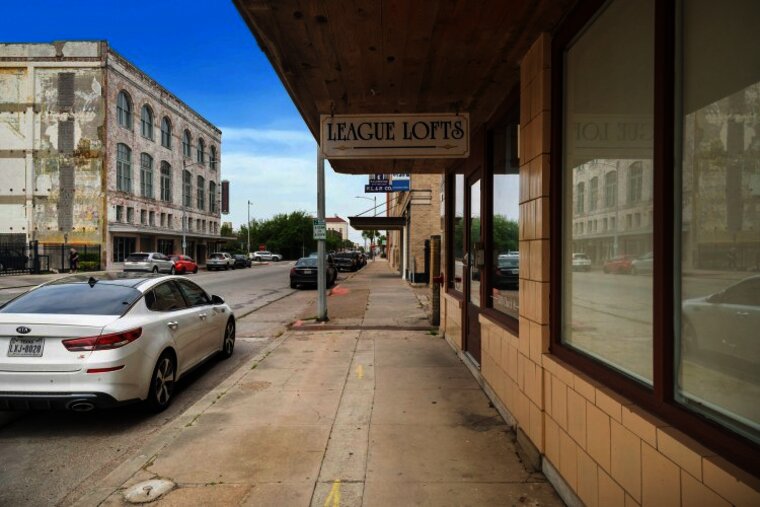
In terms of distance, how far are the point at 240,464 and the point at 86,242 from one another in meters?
41.6

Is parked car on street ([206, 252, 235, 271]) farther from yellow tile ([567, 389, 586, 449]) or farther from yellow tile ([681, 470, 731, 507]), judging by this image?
yellow tile ([681, 470, 731, 507])

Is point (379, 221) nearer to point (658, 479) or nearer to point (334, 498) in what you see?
point (334, 498)

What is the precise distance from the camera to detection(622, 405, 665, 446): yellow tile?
7.38 ft

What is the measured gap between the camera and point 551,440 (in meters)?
3.55

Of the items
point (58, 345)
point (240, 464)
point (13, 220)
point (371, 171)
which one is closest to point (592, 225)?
point (240, 464)

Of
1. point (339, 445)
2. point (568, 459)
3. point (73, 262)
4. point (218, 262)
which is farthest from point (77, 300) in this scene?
point (218, 262)

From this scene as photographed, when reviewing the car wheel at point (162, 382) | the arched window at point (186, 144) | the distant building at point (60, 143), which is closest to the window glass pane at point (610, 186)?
the car wheel at point (162, 382)

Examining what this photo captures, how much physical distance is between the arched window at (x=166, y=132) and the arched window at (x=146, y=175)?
3.47 metres

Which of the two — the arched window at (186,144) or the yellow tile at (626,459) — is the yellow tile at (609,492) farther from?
the arched window at (186,144)

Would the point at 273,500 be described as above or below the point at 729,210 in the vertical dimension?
below

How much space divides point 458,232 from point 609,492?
19.8ft

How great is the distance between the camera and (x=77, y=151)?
39.6 m

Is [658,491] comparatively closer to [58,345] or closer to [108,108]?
[58,345]

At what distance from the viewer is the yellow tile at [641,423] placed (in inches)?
88.6
